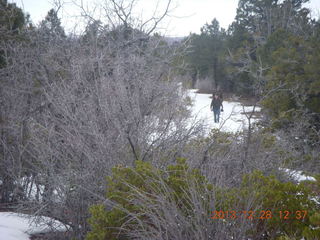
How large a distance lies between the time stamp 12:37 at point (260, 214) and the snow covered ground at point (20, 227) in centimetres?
224

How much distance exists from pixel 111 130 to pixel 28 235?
171 cm

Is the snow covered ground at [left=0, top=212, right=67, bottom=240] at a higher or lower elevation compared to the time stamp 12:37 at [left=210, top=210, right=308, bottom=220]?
lower

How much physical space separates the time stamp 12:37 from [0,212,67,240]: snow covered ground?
2235mm

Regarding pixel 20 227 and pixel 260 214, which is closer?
pixel 260 214

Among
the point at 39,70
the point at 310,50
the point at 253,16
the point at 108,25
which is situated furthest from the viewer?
the point at 253,16

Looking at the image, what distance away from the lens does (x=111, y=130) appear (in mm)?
4473

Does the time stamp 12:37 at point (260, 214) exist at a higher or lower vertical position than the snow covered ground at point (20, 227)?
higher

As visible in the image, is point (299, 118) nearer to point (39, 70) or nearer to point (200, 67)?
point (39, 70)

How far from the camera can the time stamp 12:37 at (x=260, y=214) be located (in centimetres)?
284

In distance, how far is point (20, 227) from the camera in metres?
4.84

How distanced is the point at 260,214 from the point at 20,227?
10.9 ft

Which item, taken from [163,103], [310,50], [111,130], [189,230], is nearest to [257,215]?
[189,230]

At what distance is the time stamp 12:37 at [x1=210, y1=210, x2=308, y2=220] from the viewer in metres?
2.84

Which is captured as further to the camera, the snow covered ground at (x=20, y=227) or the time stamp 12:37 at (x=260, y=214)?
the snow covered ground at (x=20, y=227)
